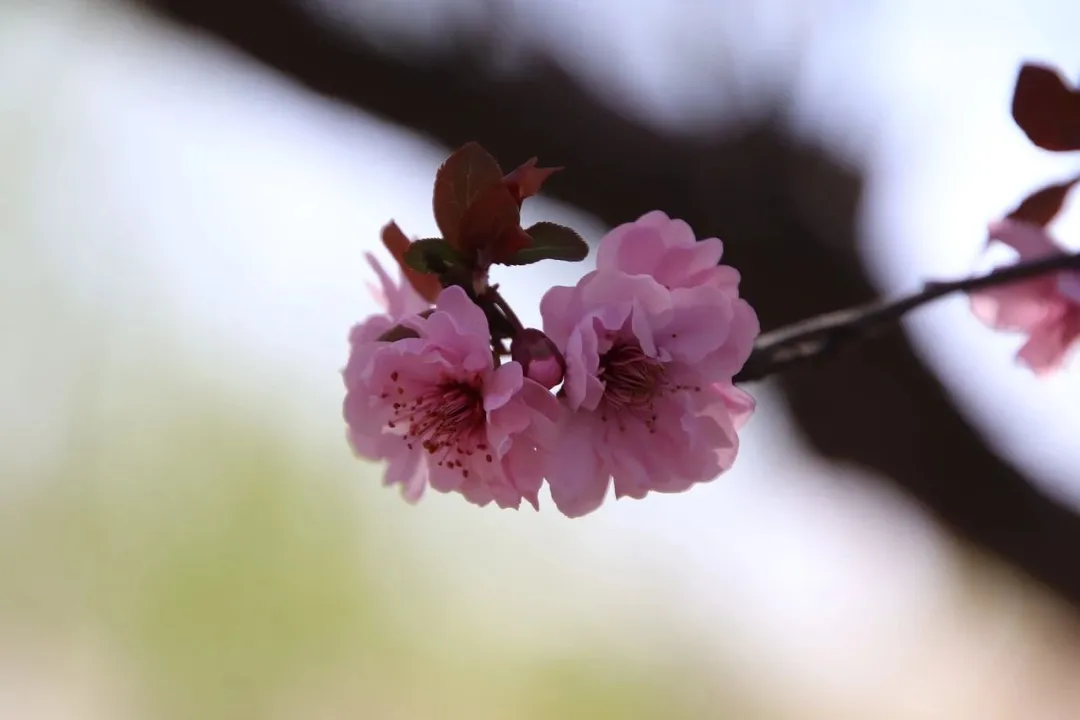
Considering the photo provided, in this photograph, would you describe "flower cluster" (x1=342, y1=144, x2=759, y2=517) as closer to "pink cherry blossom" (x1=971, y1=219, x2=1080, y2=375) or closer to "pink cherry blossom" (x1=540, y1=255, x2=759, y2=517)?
"pink cherry blossom" (x1=540, y1=255, x2=759, y2=517)

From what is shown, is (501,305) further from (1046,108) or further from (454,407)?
(1046,108)

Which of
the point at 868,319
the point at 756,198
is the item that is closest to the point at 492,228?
the point at 868,319

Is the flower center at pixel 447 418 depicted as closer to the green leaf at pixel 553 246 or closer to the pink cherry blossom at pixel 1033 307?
the green leaf at pixel 553 246

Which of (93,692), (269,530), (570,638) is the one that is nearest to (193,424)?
(269,530)

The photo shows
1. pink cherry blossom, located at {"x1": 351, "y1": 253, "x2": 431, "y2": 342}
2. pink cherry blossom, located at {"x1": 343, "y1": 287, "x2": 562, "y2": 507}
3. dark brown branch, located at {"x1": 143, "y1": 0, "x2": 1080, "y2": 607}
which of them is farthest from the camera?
dark brown branch, located at {"x1": 143, "y1": 0, "x2": 1080, "y2": 607}

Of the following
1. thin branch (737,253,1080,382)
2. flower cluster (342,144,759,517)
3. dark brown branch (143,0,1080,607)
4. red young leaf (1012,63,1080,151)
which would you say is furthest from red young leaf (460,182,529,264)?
dark brown branch (143,0,1080,607)

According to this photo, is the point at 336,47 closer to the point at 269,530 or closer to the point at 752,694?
the point at 269,530
